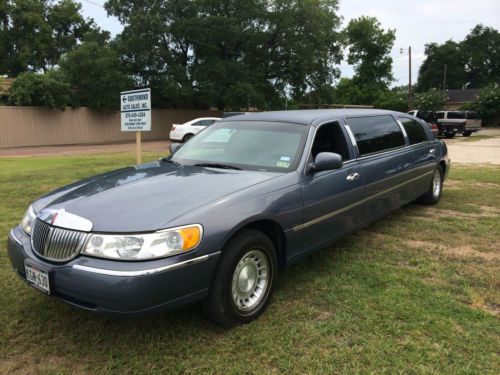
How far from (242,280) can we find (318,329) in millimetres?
642

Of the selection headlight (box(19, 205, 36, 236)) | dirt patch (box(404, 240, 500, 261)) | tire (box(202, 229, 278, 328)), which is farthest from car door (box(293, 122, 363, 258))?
headlight (box(19, 205, 36, 236))

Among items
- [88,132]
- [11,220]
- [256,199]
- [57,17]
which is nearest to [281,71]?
[88,132]

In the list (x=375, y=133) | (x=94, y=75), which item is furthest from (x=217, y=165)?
(x=94, y=75)

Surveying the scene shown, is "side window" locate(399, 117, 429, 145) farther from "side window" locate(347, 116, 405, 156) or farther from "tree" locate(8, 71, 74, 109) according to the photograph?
"tree" locate(8, 71, 74, 109)

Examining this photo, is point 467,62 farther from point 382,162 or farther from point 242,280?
point 242,280

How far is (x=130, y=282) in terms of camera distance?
8.39 feet

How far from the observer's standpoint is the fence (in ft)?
77.3

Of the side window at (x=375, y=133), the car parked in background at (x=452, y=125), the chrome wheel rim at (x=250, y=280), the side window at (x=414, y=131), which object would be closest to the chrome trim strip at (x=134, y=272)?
the chrome wheel rim at (x=250, y=280)

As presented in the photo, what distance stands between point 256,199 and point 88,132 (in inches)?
1027

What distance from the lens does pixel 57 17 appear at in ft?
136

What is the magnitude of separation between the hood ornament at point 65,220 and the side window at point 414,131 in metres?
4.56

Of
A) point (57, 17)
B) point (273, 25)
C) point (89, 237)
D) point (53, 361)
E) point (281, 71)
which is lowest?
point (53, 361)

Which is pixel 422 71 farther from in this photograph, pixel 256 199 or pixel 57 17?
pixel 256 199

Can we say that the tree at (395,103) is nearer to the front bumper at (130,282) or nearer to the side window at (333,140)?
the side window at (333,140)
